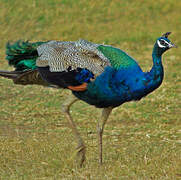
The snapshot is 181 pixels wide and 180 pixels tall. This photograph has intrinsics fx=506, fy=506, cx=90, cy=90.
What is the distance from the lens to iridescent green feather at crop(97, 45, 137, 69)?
4805 mm

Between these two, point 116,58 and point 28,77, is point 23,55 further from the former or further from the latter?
point 116,58

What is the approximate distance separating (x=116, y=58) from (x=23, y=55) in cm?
107

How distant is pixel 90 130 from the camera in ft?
23.1

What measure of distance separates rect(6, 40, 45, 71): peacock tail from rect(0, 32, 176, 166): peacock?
12 mm

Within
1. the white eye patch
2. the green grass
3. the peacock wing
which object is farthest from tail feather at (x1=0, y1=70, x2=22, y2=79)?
the white eye patch

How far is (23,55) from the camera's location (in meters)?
5.35

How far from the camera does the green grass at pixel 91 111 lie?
5.00 m

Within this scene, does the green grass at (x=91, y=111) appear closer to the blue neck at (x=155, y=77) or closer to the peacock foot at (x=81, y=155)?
the peacock foot at (x=81, y=155)

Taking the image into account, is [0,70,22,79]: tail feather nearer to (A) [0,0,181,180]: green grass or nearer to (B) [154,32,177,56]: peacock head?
(A) [0,0,181,180]: green grass

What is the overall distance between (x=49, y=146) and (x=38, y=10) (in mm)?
9580

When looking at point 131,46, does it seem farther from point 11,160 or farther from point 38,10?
point 11,160

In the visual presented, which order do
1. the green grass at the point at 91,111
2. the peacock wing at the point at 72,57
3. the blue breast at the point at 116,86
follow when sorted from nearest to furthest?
the blue breast at the point at 116,86
the peacock wing at the point at 72,57
the green grass at the point at 91,111

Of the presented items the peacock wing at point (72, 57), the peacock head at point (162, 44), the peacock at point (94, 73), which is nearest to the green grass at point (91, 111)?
the peacock at point (94, 73)

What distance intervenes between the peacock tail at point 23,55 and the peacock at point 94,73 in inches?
0.5
